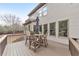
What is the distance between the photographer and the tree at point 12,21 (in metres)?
16.8

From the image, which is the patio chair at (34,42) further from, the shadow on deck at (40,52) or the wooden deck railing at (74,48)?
the wooden deck railing at (74,48)

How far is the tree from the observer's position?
55.0ft

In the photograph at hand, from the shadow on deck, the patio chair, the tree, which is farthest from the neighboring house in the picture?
the tree

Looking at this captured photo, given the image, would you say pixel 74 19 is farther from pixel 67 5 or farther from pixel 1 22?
pixel 1 22

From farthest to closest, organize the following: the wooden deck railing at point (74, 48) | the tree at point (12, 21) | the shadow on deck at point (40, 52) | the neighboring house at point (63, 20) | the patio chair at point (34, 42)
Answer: the tree at point (12, 21) < the neighboring house at point (63, 20) < the patio chair at point (34, 42) < the shadow on deck at point (40, 52) < the wooden deck railing at point (74, 48)

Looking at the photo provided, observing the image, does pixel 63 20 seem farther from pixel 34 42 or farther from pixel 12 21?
pixel 12 21

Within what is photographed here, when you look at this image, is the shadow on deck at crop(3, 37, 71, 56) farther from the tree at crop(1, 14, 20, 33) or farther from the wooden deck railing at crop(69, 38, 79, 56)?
the tree at crop(1, 14, 20, 33)

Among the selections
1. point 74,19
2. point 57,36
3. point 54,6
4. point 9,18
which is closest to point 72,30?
point 74,19

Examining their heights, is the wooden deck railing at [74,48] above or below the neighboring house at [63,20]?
below

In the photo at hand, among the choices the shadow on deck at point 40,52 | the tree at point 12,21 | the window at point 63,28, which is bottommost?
the shadow on deck at point 40,52

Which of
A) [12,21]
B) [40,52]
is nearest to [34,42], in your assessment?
[40,52]

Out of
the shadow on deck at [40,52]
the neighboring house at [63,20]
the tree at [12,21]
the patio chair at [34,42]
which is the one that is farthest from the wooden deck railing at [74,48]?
the tree at [12,21]

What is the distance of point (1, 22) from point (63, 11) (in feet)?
33.6

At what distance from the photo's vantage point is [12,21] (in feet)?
59.8
